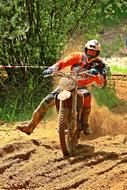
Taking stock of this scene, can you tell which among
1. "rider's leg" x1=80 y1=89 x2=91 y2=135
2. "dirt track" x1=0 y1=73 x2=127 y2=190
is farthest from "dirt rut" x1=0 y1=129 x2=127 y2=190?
"rider's leg" x1=80 y1=89 x2=91 y2=135

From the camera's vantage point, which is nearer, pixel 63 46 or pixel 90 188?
pixel 90 188

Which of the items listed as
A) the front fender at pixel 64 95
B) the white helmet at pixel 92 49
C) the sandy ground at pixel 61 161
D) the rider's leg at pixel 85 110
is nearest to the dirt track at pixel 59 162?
the sandy ground at pixel 61 161

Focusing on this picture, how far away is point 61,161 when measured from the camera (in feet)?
29.7

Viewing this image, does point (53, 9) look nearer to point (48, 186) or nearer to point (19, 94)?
point (19, 94)

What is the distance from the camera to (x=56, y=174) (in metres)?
8.45

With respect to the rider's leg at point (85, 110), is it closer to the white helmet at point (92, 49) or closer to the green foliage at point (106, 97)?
the white helmet at point (92, 49)

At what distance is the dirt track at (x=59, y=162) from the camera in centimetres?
808

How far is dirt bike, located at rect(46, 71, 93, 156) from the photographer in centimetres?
938

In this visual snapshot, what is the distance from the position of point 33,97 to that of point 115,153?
4.95 m

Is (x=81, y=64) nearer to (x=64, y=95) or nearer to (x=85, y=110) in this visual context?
(x=85, y=110)

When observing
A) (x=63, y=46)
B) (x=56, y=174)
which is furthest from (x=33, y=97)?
(x=56, y=174)

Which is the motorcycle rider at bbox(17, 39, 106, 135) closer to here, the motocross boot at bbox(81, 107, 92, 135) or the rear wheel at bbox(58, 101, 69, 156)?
the motocross boot at bbox(81, 107, 92, 135)

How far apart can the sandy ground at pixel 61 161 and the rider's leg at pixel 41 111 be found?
0.65ft

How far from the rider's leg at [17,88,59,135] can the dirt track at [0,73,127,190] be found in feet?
0.66
